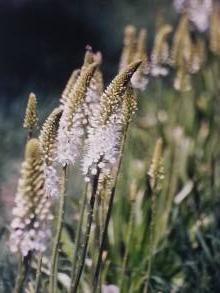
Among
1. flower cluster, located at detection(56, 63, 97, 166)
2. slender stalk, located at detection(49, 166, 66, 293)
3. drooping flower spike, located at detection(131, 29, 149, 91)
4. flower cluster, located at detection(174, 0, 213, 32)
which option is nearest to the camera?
flower cluster, located at detection(56, 63, 97, 166)

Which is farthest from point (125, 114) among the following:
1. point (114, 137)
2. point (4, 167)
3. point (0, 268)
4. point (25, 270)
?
point (4, 167)

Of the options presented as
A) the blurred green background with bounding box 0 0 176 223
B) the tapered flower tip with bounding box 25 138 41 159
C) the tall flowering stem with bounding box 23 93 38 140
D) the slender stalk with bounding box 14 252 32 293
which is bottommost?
the slender stalk with bounding box 14 252 32 293

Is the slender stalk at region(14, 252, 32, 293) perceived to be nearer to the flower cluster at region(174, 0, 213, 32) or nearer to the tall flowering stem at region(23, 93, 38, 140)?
the tall flowering stem at region(23, 93, 38, 140)

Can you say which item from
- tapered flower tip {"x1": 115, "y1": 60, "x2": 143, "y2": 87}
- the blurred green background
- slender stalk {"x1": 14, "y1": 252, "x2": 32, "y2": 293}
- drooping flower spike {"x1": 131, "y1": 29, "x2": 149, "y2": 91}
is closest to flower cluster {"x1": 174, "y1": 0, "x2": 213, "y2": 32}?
the blurred green background

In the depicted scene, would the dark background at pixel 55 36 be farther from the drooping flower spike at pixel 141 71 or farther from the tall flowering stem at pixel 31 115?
the tall flowering stem at pixel 31 115

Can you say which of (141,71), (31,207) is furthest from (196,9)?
(31,207)

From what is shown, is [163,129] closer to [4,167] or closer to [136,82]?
[4,167]
